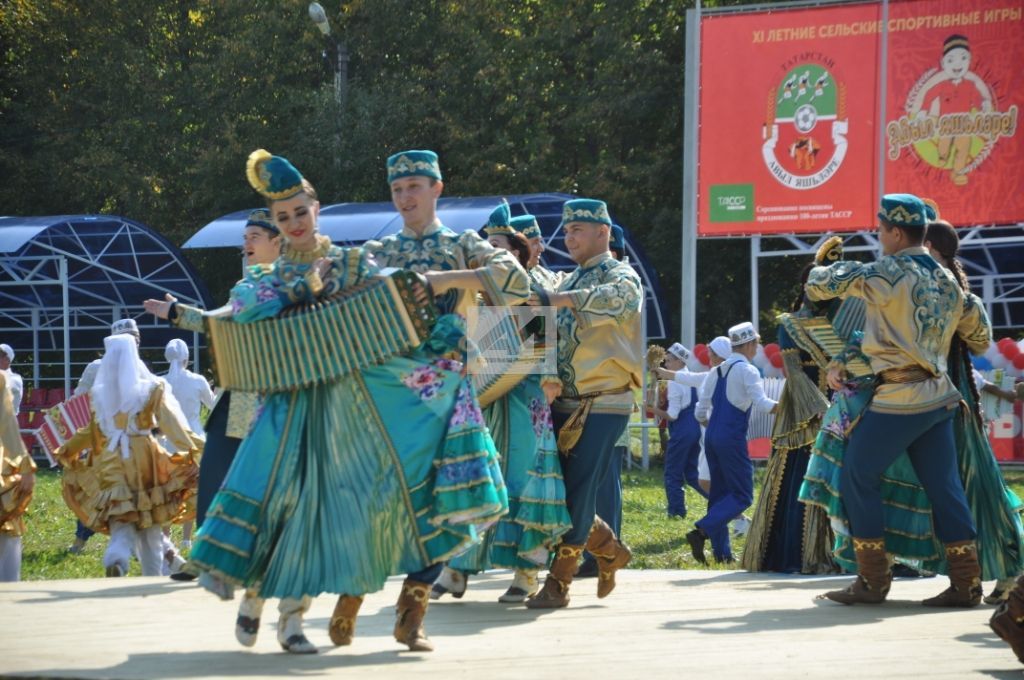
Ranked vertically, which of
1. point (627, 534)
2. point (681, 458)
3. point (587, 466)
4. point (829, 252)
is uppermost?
point (829, 252)

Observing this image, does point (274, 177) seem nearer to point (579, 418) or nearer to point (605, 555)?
point (579, 418)

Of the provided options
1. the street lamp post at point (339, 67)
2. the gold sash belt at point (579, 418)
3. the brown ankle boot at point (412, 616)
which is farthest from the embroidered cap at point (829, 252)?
the street lamp post at point (339, 67)

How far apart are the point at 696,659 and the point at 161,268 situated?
21.1m

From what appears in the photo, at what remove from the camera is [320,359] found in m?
5.94

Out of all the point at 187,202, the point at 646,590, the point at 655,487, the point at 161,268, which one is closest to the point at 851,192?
the point at 655,487

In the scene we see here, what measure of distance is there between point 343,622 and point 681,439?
9076mm

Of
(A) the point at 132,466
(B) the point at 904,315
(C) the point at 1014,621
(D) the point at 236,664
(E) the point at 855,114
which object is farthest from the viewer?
(E) the point at 855,114

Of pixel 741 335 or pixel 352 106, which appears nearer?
pixel 741 335

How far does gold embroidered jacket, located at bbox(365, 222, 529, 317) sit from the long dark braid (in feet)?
8.03

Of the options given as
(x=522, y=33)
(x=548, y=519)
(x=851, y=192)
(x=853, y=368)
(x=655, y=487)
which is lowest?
(x=655, y=487)

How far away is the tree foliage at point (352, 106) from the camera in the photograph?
32.6 m

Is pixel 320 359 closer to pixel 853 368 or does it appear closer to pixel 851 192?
pixel 853 368

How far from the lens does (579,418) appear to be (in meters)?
7.92

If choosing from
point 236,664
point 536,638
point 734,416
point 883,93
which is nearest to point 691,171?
point 883,93
